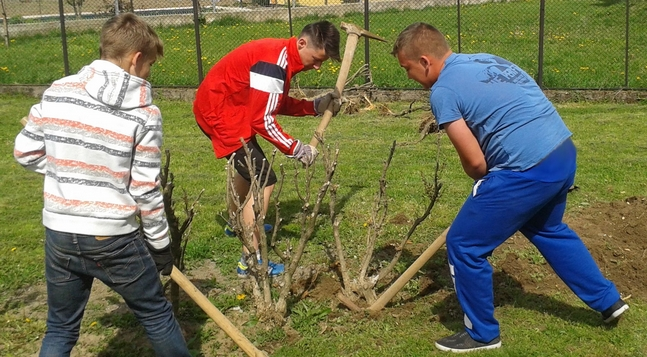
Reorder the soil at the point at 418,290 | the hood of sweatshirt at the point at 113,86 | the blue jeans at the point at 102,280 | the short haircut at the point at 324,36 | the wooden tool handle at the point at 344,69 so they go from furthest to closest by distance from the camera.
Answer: the wooden tool handle at the point at 344,69 → the short haircut at the point at 324,36 → the soil at the point at 418,290 → the blue jeans at the point at 102,280 → the hood of sweatshirt at the point at 113,86

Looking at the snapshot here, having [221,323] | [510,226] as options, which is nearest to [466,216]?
[510,226]

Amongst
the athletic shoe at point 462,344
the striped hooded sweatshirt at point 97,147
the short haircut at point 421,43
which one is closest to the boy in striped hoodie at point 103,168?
the striped hooded sweatshirt at point 97,147

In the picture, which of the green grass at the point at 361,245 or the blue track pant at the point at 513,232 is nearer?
the blue track pant at the point at 513,232

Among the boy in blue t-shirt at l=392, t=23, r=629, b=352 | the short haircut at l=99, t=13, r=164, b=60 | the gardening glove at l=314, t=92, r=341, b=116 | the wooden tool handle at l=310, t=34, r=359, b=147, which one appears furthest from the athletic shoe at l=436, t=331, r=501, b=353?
the short haircut at l=99, t=13, r=164, b=60

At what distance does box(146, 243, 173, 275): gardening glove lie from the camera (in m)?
2.90

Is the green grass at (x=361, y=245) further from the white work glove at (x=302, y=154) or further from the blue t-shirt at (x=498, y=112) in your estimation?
the blue t-shirt at (x=498, y=112)

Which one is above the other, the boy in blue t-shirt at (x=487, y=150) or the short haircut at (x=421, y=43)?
the short haircut at (x=421, y=43)

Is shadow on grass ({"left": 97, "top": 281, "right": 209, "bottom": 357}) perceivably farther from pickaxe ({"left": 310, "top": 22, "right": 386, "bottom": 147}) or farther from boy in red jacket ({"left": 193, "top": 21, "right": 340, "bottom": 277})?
pickaxe ({"left": 310, "top": 22, "right": 386, "bottom": 147})

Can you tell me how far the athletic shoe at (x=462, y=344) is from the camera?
3.48 m

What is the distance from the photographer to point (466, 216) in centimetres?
332

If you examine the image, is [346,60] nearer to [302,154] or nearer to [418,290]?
[302,154]

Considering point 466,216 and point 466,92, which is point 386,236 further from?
point 466,92

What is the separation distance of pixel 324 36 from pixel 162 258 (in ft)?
6.34

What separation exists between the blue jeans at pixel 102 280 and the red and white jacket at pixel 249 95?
1.67 metres
